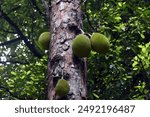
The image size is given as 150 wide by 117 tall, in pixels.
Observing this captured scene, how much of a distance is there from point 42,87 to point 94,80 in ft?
3.21

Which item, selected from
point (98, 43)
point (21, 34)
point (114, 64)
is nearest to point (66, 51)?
point (98, 43)

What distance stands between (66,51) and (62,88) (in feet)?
1.64

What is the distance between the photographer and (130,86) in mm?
6816

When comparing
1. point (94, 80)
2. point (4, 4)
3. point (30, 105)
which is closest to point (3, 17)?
point (4, 4)

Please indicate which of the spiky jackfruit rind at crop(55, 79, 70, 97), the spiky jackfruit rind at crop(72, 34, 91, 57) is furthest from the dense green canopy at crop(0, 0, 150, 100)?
the spiky jackfruit rind at crop(55, 79, 70, 97)

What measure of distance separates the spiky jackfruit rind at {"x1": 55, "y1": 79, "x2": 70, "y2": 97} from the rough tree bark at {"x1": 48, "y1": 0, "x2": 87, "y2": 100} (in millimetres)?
61

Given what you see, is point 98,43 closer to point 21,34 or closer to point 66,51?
point 66,51

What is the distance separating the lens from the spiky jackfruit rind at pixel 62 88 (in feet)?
8.59

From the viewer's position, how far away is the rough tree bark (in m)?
2.82

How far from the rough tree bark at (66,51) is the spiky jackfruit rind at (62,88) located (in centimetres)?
6

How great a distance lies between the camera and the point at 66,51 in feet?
9.87

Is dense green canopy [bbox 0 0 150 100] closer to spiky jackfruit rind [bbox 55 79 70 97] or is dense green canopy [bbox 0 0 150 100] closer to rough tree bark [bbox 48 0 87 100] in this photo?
rough tree bark [bbox 48 0 87 100]

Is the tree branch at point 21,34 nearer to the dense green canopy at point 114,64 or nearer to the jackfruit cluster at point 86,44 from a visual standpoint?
the dense green canopy at point 114,64

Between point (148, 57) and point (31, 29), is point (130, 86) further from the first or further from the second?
point (31, 29)
